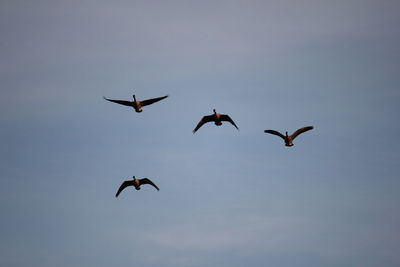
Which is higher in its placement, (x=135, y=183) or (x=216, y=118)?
(x=216, y=118)

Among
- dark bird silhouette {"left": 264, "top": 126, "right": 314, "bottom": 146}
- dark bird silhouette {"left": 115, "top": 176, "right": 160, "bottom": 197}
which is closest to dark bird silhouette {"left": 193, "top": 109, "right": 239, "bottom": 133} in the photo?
dark bird silhouette {"left": 264, "top": 126, "right": 314, "bottom": 146}

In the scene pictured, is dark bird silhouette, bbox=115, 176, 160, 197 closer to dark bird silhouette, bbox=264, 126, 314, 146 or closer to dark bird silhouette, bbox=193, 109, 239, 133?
dark bird silhouette, bbox=193, 109, 239, 133

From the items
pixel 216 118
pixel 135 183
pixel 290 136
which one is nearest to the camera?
pixel 216 118

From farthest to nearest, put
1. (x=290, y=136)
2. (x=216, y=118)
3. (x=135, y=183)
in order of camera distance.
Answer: (x=135, y=183) → (x=290, y=136) → (x=216, y=118)

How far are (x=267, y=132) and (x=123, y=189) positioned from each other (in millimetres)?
18606

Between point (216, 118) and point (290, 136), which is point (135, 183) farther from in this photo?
point (290, 136)

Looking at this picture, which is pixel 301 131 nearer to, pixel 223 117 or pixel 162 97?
pixel 223 117

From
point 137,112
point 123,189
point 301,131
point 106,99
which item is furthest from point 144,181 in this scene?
point 301,131

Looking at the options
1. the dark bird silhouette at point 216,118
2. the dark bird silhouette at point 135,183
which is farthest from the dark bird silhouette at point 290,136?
the dark bird silhouette at point 135,183

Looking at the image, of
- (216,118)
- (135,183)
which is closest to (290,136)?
(216,118)

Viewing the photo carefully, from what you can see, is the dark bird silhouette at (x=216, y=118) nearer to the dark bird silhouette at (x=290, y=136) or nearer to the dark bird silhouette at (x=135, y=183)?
the dark bird silhouette at (x=290, y=136)

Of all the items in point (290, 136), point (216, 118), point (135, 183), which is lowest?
point (135, 183)

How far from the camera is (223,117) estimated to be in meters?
63.5

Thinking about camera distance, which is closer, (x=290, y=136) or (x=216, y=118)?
(x=216, y=118)
